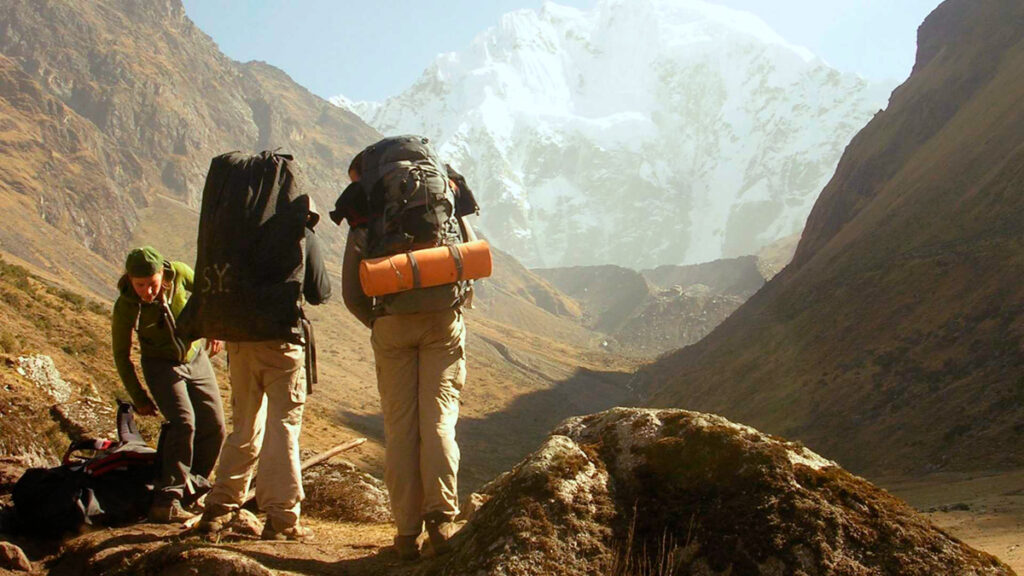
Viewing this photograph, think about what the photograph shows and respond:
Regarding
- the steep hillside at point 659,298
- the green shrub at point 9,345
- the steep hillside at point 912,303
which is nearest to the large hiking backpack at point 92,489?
the green shrub at point 9,345

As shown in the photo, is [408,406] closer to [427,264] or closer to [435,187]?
[427,264]

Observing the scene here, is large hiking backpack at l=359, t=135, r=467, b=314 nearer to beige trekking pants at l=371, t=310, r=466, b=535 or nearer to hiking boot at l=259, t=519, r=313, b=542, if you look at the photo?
beige trekking pants at l=371, t=310, r=466, b=535

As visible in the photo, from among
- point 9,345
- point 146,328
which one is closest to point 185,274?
point 146,328

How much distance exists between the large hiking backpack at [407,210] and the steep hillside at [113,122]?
5197 cm

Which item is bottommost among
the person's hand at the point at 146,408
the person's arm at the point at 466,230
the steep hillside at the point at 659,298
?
the person's hand at the point at 146,408

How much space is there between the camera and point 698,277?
17300 centimetres

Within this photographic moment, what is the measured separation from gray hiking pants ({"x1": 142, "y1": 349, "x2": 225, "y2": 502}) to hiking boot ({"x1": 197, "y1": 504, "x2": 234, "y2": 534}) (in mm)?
595

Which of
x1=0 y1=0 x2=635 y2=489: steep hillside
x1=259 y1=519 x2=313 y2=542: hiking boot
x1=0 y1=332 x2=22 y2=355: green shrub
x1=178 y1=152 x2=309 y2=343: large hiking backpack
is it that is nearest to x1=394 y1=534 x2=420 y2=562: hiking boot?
x1=259 y1=519 x2=313 y2=542: hiking boot

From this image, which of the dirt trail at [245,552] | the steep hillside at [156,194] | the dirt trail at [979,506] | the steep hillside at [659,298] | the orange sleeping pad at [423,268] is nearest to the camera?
the dirt trail at [245,552]

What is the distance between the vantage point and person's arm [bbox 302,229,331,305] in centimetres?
495

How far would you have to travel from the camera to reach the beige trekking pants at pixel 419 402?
4387 millimetres

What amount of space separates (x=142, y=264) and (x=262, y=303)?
108 centimetres

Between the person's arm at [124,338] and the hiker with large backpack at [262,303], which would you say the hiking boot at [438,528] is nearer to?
the hiker with large backpack at [262,303]

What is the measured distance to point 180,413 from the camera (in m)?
5.53
